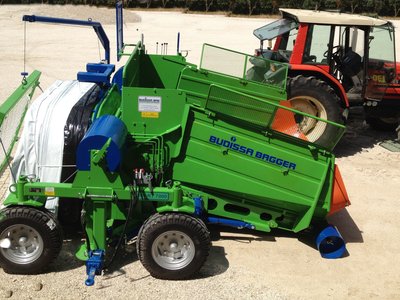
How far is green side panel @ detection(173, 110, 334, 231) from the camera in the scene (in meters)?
5.10

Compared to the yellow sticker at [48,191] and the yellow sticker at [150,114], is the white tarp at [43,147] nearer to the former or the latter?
the yellow sticker at [48,191]

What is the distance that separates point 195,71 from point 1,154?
2.67 m

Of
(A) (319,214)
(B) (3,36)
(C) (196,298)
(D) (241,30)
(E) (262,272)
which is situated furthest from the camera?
(D) (241,30)

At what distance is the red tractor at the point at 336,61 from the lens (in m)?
8.00

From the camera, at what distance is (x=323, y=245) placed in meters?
5.40

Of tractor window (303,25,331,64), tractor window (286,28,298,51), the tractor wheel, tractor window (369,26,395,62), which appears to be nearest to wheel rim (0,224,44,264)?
the tractor wheel

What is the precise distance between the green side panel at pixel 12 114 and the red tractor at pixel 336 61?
152 inches

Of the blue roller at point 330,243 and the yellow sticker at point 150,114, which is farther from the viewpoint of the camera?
the blue roller at point 330,243

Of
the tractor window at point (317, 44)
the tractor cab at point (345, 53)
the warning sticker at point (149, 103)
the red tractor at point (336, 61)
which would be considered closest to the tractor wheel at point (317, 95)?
the red tractor at point (336, 61)

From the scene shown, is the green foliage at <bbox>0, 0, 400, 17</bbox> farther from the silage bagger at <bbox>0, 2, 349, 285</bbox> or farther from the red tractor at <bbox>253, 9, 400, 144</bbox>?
the silage bagger at <bbox>0, 2, 349, 285</bbox>

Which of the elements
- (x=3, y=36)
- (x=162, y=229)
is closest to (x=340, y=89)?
(x=162, y=229)

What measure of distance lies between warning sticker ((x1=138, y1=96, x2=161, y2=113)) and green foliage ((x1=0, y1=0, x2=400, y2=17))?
27.2 meters

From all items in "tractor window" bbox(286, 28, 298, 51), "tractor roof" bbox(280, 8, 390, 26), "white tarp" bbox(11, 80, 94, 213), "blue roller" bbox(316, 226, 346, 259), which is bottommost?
"blue roller" bbox(316, 226, 346, 259)

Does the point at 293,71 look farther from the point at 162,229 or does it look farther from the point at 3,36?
the point at 3,36
